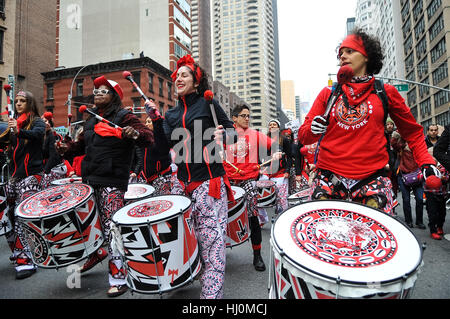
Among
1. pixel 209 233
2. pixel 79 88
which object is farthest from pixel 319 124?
pixel 79 88

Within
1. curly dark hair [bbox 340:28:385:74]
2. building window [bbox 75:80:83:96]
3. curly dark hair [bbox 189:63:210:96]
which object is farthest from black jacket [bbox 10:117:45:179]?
building window [bbox 75:80:83:96]

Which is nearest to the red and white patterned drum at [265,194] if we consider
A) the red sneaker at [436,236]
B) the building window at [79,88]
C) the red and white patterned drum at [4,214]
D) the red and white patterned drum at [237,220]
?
the red and white patterned drum at [237,220]

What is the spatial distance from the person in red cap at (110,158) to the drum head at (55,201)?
A: 178 mm

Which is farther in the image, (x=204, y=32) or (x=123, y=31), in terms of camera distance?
(x=204, y=32)

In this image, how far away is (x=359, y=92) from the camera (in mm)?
2344

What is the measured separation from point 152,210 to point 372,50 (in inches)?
87.2

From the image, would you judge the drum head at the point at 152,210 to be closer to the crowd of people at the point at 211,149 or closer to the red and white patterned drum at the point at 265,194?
the crowd of people at the point at 211,149

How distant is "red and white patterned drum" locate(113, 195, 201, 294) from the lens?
92.7 inches

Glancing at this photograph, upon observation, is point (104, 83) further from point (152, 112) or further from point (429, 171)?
point (429, 171)

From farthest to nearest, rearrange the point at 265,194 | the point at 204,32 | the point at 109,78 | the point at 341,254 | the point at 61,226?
the point at 204,32
the point at 109,78
the point at 265,194
the point at 61,226
the point at 341,254

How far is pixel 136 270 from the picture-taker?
8.02 feet

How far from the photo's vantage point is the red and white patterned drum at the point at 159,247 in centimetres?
235

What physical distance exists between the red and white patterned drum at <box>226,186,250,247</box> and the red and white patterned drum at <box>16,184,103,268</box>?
147 cm
